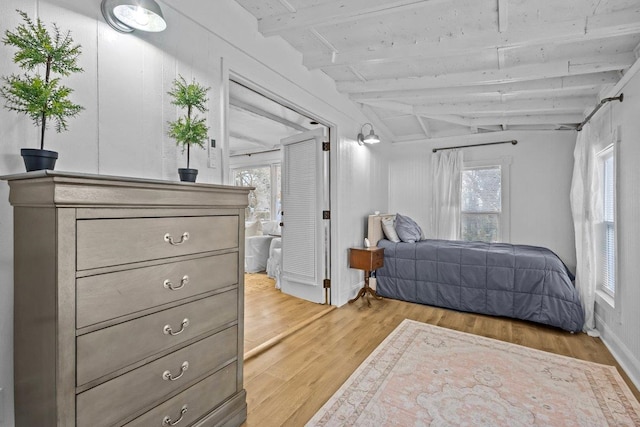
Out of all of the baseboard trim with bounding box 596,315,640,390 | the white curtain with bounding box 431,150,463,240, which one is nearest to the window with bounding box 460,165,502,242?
the white curtain with bounding box 431,150,463,240

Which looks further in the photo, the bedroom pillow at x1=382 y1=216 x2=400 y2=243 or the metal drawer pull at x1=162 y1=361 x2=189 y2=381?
the bedroom pillow at x1=382 y1=216 x2=400 y2=243

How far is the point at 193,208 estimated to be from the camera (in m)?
1.38

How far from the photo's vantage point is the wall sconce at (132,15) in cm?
138

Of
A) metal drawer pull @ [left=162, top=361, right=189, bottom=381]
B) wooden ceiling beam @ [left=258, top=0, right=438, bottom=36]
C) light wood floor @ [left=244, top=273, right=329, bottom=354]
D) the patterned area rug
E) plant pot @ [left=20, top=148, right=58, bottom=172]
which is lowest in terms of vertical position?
the patterned area rug

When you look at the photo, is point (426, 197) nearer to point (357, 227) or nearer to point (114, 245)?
point (357, 227)

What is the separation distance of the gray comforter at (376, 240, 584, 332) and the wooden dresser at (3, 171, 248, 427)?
9.56ft

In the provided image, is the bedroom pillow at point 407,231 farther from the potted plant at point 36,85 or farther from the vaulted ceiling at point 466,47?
Result: the potted plant at point 36,85

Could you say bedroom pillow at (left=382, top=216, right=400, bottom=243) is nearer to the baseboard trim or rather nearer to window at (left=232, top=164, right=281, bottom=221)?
the baseboard trim

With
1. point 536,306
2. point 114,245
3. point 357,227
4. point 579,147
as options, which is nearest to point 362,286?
point 357,227

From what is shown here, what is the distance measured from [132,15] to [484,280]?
383 cm

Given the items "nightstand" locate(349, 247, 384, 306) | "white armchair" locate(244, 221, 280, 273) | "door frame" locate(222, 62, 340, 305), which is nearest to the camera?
"door frame" locate(222, 62, 340, 305)

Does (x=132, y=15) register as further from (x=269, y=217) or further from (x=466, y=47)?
(x=269, y=217)

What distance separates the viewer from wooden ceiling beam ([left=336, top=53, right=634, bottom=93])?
2445mm

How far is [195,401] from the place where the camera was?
1.41m
